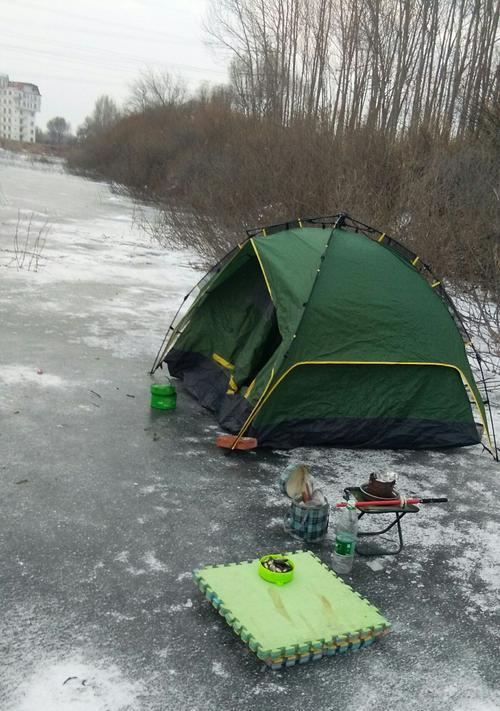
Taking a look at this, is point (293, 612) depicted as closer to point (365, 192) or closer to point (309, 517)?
point (309, 517)

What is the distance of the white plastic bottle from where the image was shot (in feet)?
13.2

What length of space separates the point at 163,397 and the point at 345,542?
2.73 meters

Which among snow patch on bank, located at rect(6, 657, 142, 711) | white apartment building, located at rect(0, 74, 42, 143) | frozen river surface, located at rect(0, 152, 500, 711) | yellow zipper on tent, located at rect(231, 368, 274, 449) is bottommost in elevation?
snow patch on bank, located at rect(6, 657, 142, 711)

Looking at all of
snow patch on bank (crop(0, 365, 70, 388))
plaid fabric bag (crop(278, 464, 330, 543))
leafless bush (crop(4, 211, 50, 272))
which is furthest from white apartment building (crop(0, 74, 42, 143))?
plaid fabric bag (crop(278, 464, 330, 543))

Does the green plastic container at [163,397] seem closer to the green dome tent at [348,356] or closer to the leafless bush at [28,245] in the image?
the green dome tent at [348,356]

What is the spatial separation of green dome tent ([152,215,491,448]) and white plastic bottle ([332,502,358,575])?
1556 mm

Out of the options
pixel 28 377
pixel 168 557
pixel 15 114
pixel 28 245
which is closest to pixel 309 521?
pixel 168 557

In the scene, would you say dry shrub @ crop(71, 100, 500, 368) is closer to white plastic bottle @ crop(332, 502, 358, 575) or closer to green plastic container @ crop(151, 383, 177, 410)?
green plastic container @ crop(151, 383, 177, 410)

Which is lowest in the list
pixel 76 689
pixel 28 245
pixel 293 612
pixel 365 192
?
pixel 76 689

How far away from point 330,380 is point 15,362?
11.5ft

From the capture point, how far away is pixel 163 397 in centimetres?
624

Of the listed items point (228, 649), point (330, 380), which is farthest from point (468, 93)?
point (228, 649)

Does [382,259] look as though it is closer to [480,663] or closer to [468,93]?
[480,663]

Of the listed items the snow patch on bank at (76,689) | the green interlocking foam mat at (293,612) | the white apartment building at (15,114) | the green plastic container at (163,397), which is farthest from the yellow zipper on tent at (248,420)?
the white apartment building at (15,114)
